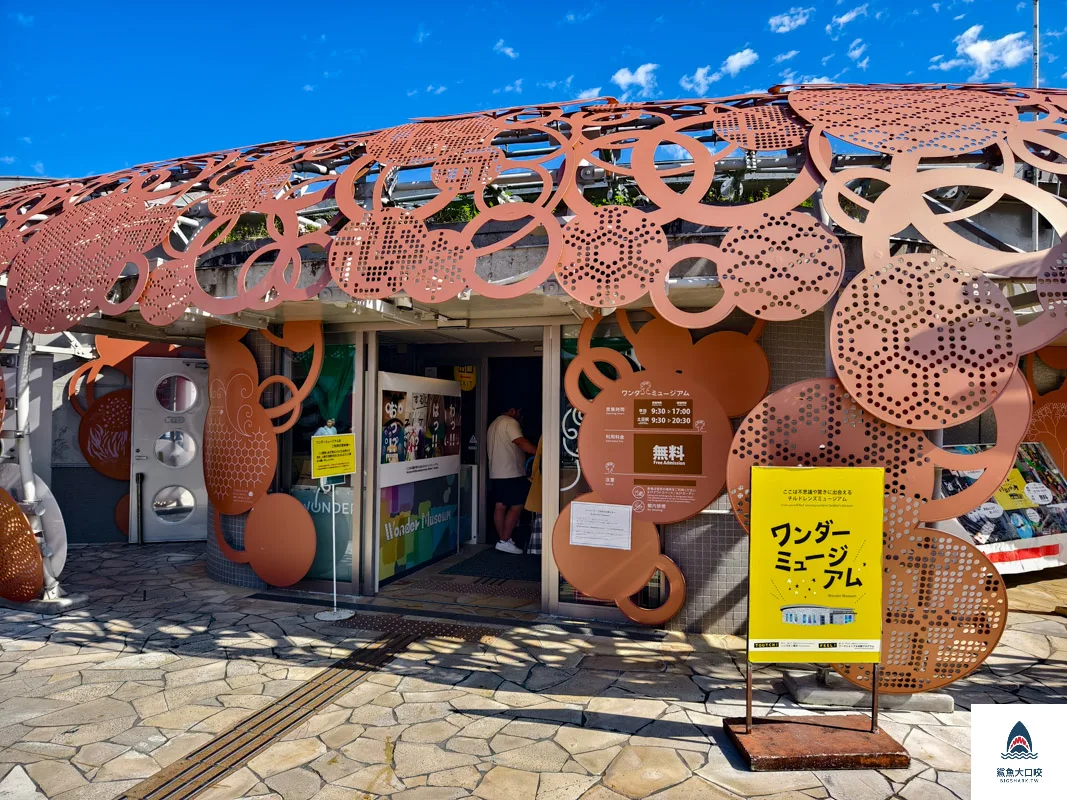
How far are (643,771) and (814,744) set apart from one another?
102 cm

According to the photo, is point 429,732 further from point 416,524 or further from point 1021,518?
point 1021,518

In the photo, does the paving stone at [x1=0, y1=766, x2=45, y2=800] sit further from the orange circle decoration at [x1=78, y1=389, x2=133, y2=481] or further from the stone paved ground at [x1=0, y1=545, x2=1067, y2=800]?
the orange circle decoration at [x1=78, y1=389, x2=133, y2=481]

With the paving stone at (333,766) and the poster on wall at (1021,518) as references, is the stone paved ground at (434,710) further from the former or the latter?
the poster on wall at (1021,518)

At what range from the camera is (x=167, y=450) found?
391 inches

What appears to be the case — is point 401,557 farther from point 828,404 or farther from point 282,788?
point 828,404

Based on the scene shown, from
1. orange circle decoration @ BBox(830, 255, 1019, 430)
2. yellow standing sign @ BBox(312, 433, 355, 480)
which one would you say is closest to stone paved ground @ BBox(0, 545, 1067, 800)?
yellow standing sign @ BBox(312, 433, 355, 480)

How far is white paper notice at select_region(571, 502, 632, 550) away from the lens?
6004 millimetres

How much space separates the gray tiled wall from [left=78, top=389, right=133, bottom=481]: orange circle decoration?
819 cm

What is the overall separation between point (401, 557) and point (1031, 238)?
356 inches

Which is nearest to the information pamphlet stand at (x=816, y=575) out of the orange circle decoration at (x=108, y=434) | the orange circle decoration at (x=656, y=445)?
Answer: the orange circle decoration at (x=656, y=445)

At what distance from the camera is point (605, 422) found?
6.12m

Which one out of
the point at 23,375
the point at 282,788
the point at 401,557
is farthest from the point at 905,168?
the point at 23,375

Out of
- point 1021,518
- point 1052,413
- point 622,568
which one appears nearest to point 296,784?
point 622,568

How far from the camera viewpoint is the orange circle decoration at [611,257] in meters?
4.95
